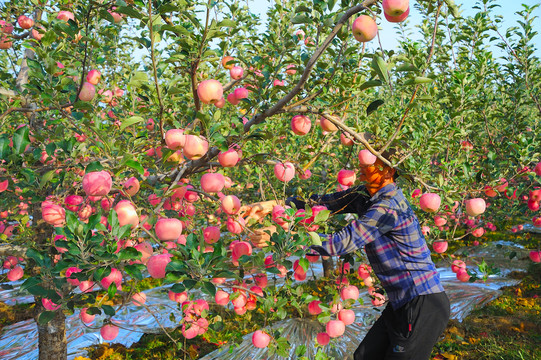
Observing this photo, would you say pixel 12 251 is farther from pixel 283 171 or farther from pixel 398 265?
pixel 398 265

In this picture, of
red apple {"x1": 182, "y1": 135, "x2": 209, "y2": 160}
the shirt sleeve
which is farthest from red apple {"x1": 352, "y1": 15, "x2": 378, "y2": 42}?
the shirt sleeve

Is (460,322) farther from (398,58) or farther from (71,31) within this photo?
(71,31)

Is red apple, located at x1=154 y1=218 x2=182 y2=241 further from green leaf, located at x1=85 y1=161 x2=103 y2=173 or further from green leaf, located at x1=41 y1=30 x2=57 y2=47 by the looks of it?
green leaf, located at x1=41 y1=30 x2=57 y2=47

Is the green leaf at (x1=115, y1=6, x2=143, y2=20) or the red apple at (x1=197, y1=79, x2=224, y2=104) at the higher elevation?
the green leaf at (x1=115, y1=6, x2=143, y2=20)

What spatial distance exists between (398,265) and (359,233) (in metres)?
0.43

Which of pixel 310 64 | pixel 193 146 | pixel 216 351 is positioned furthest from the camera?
pixel 216 351

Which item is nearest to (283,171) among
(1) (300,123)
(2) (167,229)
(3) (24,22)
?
(1) (300,123)

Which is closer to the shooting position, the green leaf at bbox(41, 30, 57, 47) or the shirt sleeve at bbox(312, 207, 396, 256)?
the green leaf at bbox(41, 30, 57, 47)

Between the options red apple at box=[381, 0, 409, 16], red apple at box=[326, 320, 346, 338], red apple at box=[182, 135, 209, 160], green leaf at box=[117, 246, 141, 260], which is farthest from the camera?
red apple at box=[326, 320, 346, 338]

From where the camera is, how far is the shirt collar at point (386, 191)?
2.20 meters

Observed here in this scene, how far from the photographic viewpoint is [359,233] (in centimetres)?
201

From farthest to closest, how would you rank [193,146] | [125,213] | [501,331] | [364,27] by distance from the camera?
[501,331] < [193,146] < [125,213] < [364,27]

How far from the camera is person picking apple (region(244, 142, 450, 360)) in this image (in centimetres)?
207

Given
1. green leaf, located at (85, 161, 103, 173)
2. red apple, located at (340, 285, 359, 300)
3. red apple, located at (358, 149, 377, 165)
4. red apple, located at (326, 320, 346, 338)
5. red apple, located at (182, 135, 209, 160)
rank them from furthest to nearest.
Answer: red apple, located at (340, 285, 359, 300)
red apple, located at (326, 320, 346, 338)
red apple, located at (358, 149, 377, 165)
red apple, located at (182, 135, 209, 160)
green leaf, located at (85, 161, 103, 173)
